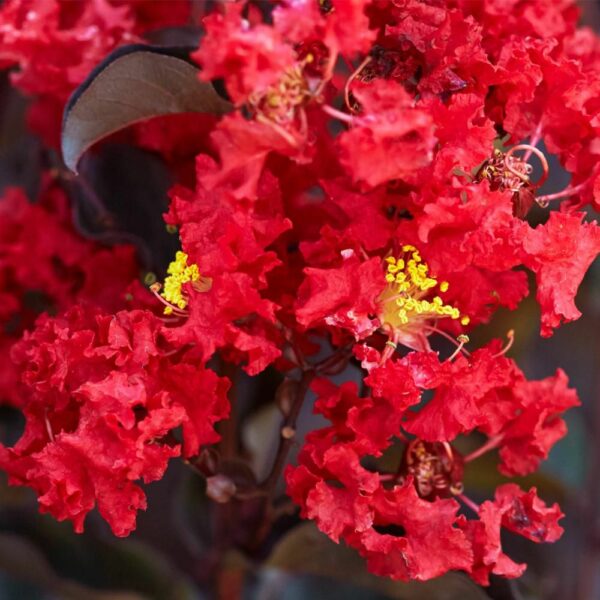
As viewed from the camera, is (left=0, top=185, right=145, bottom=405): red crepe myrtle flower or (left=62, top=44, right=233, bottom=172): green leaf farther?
(left=0, top=185, right=145, bottom=405): red crepe myrtle flower

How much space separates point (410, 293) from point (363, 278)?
63 millimetres

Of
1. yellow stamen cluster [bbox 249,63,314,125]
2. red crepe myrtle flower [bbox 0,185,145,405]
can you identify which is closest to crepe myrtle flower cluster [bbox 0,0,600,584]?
yellow stamen cluster [bbox 249,63,314,125]

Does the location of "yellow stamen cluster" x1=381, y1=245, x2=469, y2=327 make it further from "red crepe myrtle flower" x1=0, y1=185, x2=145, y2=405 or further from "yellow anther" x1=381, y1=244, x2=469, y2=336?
"red crepe myrtle flower" x1=0, y1=185, x2=145, y2=405

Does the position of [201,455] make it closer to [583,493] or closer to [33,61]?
[33,61]

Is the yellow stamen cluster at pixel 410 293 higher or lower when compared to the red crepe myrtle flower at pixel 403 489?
higher

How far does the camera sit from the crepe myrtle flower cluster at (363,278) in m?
0.66

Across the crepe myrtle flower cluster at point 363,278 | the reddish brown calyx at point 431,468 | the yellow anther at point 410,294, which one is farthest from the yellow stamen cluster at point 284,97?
the reddish brown calyx at point 431,468

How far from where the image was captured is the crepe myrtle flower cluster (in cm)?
66

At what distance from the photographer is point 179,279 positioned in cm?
79

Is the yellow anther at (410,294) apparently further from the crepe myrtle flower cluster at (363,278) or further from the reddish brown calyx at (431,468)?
the reddish brown calyx at (431,468)

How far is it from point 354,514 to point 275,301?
179 millimetres

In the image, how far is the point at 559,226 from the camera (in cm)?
72

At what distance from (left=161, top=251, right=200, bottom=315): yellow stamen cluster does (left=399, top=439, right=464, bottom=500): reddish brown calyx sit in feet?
0.76

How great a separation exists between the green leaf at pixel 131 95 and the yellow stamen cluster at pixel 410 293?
0.69ft
